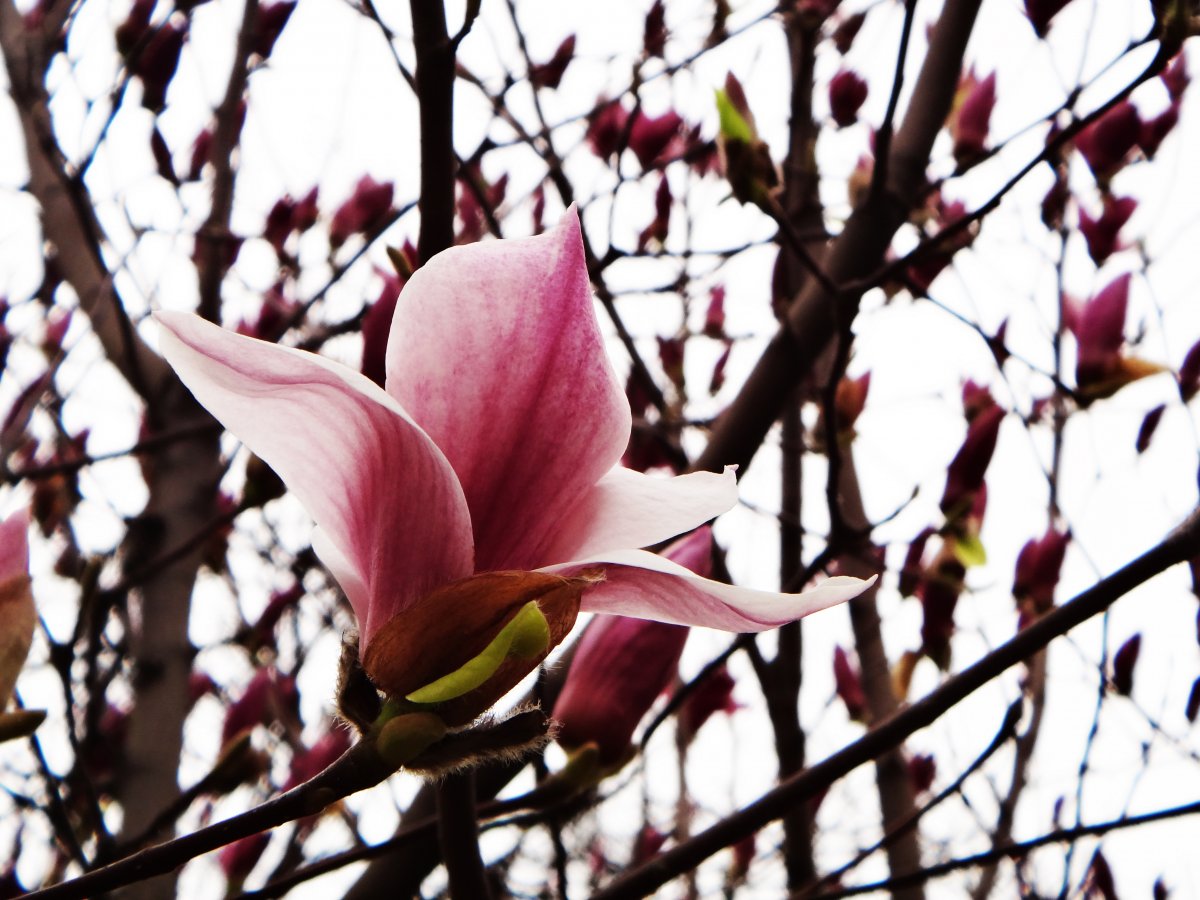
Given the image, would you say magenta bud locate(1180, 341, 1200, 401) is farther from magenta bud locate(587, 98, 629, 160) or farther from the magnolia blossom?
the magnolia blossom

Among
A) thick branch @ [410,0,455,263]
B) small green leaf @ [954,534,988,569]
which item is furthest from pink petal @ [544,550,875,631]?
small green leaf @ [954,534,988,569]

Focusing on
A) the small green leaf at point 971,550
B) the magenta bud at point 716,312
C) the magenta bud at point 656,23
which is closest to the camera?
the small green leaf at point 971,550

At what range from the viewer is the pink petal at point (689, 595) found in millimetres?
338

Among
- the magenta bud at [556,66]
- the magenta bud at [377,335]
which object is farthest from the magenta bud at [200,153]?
the magenta bud at [377,335]

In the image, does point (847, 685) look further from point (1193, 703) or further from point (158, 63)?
point (158, 63)

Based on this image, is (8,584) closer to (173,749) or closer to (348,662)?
(348,662)

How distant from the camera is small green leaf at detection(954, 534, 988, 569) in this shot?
4.00 ft

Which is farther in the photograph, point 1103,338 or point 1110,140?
point 1110,140

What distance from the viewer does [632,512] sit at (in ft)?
1.28

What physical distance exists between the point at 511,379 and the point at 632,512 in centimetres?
7

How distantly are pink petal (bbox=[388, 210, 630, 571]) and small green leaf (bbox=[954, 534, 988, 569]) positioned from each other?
93cm

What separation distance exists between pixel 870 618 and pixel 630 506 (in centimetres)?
130

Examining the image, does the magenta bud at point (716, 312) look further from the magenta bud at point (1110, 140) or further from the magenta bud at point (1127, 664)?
the magenta bud at point (1127, 664)

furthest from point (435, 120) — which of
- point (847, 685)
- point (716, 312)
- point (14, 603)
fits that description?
point (716, 312)
